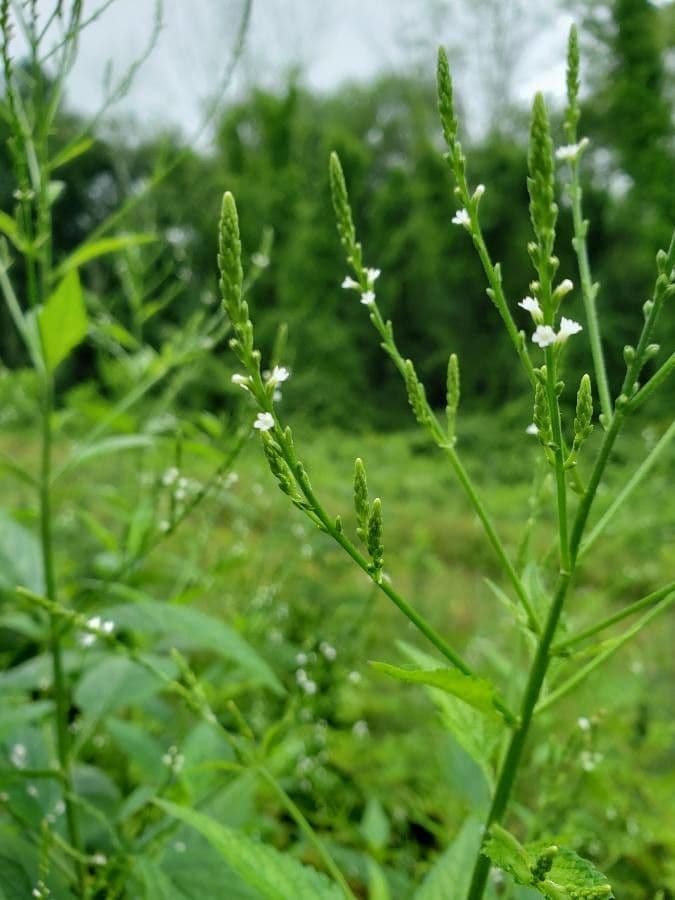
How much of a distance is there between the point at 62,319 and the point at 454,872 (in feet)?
3.63

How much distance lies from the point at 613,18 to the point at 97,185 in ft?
51.5

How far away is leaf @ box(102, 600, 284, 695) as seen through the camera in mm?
1358

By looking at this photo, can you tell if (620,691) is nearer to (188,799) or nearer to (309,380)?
(188,799)

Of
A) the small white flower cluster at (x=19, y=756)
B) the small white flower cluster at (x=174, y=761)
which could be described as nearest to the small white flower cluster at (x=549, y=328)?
the small white flower cluster at (x=174, y=761)

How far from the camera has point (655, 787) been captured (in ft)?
8.41

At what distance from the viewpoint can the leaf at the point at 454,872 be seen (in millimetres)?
1175

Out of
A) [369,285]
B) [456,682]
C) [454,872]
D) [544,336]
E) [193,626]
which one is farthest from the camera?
[193,626]

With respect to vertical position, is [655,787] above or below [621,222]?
below

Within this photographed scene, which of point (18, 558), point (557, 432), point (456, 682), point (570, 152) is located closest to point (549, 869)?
point (456, 682)

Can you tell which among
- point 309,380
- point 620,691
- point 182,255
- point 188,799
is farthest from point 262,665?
point 309,380

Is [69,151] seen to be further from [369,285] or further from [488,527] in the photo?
[488,527]

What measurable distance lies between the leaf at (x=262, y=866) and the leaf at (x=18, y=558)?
72 centimetres

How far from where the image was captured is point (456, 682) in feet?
2.68

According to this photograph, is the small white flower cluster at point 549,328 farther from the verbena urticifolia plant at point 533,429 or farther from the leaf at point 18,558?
the leaf at point 18,558
